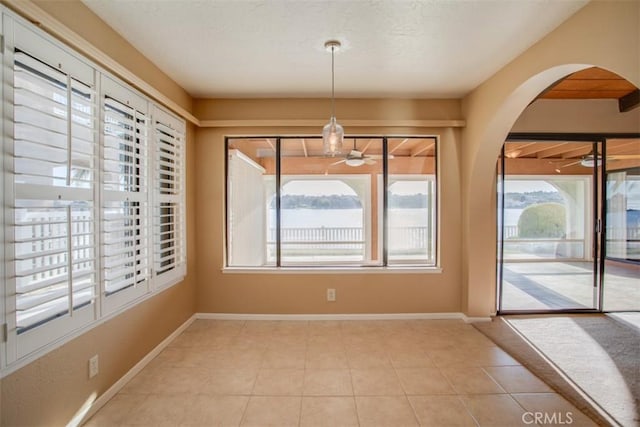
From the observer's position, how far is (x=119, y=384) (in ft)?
7.37

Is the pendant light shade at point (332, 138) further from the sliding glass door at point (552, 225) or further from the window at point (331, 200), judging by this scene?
the sliding glass door at point (552, 225)

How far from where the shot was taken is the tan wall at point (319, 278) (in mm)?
3604

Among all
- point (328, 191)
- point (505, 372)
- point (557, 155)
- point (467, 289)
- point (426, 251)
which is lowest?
point (505, 372)

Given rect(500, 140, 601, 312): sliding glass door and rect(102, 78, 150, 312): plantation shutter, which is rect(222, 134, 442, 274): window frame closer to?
rect(500, 140, 601, 312): sliding glass door

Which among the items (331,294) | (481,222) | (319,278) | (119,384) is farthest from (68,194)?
(481,222)

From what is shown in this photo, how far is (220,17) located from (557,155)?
165 inches

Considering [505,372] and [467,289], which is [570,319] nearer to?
[467,289]

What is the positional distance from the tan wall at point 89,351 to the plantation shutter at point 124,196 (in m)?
0.22

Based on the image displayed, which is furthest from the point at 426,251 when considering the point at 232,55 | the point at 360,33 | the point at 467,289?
the point at 232,55

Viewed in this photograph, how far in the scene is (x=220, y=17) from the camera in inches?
79.7

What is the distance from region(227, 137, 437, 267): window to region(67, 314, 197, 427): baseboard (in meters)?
1.10

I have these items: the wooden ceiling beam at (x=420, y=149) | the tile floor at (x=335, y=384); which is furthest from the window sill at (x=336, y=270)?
the wooden ceiling beam at (x=420, y=149)

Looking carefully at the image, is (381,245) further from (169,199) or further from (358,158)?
(169,199)

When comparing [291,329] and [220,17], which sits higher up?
[220,17]
